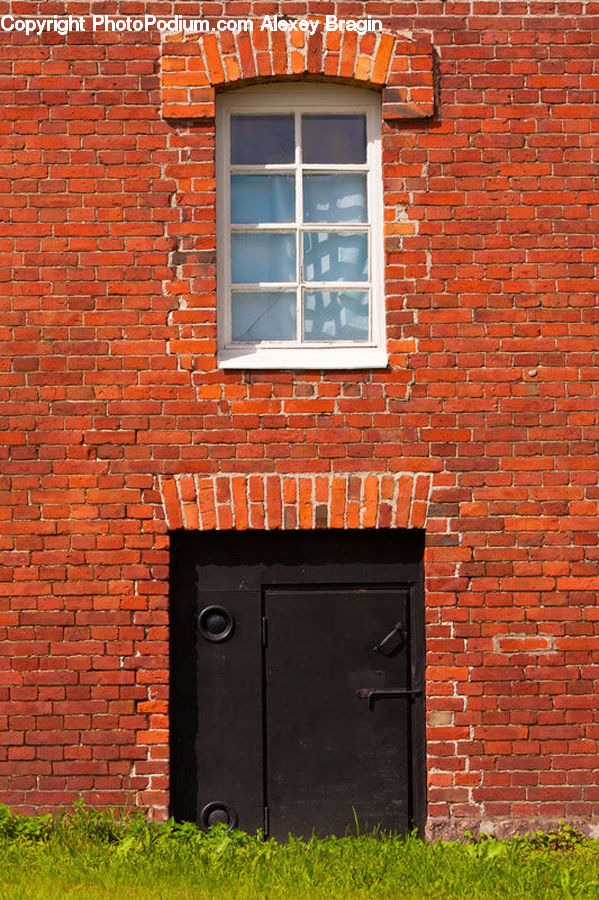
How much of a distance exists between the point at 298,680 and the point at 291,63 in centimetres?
365

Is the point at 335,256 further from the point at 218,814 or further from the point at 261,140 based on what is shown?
the point at 218,814

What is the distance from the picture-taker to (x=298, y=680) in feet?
22.2

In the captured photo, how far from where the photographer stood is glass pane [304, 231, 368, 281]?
7.05m

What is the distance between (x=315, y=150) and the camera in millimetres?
7062

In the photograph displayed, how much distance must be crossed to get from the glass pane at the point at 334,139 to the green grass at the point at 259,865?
13.3 ft

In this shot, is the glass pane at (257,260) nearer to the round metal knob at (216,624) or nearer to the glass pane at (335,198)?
the glass pane at (335,198)

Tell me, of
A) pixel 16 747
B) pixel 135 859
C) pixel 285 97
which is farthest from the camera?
pixel 285 97

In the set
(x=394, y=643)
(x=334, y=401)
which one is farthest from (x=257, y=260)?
(x=394, y=643)

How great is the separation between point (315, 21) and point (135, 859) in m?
4.88

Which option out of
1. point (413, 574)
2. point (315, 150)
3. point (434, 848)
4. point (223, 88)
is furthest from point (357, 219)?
point (434, 848)

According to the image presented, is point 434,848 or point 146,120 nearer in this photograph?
point 434,848

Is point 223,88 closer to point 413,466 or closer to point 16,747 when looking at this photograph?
point 413,466

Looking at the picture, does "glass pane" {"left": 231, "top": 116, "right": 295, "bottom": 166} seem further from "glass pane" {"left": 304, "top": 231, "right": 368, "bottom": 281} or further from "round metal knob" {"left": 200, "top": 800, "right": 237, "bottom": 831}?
"round metal knob" {"left": 200, "top": 800, "right": 237, "bottom": 831}

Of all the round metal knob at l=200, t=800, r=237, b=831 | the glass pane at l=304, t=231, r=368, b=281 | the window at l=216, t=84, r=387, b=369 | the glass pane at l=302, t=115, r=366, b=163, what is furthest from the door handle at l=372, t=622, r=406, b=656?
the glass pane at l=302, t=115, r=366, b=163
